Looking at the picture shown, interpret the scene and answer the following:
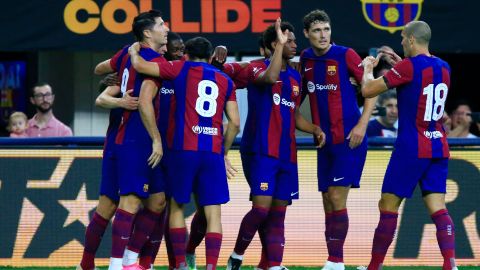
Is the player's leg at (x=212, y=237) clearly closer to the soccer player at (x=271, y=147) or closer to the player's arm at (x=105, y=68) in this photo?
the soccer player at (x=271, y=147)

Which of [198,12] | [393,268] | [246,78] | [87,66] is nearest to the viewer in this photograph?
[246,78]

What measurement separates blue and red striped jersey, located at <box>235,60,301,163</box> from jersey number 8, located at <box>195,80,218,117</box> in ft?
2.28

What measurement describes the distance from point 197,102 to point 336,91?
4.62ft

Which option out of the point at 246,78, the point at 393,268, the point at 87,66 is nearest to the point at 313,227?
the point at 393,268

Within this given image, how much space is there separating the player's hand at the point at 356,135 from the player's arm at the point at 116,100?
1.92 meters

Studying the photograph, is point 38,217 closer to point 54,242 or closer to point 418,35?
point 54,242

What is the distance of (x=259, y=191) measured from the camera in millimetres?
10594

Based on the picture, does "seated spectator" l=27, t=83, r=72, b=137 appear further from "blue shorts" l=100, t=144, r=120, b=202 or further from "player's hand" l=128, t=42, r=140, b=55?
"player's hand" l=128, t=42, r=140, b=55

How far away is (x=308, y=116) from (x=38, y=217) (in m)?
4.00

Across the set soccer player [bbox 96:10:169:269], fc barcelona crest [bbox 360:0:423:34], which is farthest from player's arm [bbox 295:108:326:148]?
fc barcelona crest [bbox 360:0:423:34]

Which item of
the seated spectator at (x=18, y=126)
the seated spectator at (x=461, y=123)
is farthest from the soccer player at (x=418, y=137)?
the seated spectator at (x=18, y=126)

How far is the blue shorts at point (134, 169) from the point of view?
10.0 metres

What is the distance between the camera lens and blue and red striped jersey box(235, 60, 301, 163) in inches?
421

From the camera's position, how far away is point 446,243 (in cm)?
1028
